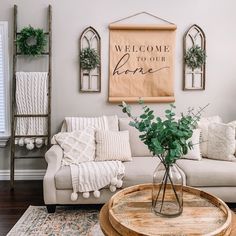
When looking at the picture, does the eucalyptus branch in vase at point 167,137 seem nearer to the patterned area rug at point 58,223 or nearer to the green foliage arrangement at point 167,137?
the green foliage arrangement at point 167,137

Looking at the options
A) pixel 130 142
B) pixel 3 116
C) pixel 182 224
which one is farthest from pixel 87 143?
pixel 182 224

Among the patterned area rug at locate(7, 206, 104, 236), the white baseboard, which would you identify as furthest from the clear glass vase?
the white baseboard

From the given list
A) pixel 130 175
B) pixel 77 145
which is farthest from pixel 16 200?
pixel 130 175

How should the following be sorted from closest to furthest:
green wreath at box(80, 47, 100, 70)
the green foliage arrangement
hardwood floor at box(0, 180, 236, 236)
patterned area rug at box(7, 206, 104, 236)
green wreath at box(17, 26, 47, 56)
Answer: the green foliage arrangement → patterned area rug at box(7, 206, 104, 236) → hardwood floor at box(0, 180, 236, 236) → green wreath at box(17, 26, 47, 56) → green wreath at box(80, 47, 100, 70)

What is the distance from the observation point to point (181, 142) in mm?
1773

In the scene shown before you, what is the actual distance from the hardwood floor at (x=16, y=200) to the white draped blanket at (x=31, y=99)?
682mm

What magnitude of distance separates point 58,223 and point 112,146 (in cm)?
97

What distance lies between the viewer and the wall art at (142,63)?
3727mm

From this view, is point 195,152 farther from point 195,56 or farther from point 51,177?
point 51,177

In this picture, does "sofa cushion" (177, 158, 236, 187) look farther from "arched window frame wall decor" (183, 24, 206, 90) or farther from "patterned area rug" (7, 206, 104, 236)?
"arched window frame wall decor" (183, 24, 206, 90)

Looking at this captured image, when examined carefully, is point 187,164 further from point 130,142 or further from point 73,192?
point 73,192

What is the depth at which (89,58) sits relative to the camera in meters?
3.66

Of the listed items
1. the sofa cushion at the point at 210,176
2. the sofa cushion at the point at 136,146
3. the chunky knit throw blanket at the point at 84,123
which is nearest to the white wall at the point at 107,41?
the chunky knit throw blanket at the point at 84,123

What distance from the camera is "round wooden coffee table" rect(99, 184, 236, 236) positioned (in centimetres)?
162
